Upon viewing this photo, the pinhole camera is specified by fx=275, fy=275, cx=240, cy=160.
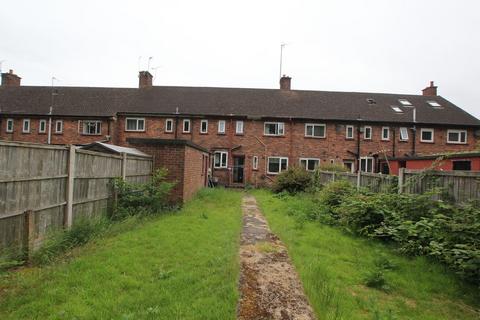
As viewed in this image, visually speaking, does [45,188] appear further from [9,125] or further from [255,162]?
[9,125]

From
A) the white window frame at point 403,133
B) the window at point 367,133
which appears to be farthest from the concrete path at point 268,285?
the white window frame at point 403,133

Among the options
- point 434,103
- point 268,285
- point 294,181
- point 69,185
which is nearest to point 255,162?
point 294,181

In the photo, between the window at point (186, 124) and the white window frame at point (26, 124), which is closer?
the window at point (186, 124)

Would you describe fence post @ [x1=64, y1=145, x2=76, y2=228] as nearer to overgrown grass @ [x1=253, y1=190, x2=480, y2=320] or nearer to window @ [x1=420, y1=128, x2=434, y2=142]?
overgrown grass @ [x1=253, y1=190, x2=480, y2=320]

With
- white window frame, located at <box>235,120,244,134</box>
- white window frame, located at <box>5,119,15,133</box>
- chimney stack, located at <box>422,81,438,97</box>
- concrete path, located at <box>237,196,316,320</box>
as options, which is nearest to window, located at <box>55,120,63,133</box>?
white window frame, located at <box>5,119,15,133</box>

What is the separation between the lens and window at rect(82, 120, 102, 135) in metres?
22.0

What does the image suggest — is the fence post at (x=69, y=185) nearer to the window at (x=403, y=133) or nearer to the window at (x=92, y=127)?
the window at (x=92, y=127)

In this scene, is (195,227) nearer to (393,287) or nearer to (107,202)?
(107,202)

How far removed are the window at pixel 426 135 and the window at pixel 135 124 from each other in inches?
883

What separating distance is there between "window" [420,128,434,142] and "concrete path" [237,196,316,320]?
2125cm

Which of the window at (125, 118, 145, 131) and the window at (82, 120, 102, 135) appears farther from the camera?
the window at (125, 118, 145, 131)

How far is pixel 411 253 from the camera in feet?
17.7

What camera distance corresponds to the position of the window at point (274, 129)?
72.5 ft

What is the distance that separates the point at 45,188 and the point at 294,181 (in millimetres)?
12407
